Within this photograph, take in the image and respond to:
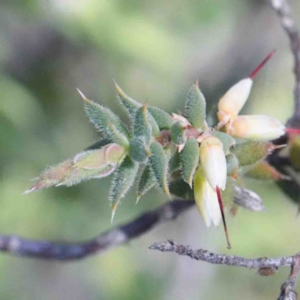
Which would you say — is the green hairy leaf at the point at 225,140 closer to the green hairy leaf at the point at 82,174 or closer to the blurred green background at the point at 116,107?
the green hairy leaf at the point at 82,174

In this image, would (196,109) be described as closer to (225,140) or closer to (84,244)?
(225,140)

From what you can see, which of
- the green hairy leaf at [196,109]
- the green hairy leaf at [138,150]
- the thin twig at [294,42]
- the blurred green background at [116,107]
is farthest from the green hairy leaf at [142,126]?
the blurred green background at [116,107]

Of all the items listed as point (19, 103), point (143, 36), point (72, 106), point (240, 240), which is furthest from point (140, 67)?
point (240, 240)

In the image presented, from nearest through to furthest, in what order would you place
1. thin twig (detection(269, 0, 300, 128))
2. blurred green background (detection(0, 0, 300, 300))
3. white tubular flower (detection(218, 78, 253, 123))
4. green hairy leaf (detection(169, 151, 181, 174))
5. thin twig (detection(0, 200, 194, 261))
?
green hairy leaf (detection(169, 151, 181, 174))
white tubular flower (detection(218, 78, 253, 123))
thin twig (detection(269, 0, 300, 128))
thin twig (detection(0, 200, 194, 261))
blurred green background (detection(0, 0, 300, 300))

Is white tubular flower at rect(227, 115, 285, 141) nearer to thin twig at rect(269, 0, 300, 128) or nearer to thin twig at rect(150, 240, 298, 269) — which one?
thin twig at rect(150, 240, 298, 269)

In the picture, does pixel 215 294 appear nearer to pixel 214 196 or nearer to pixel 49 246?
pixel 49 246

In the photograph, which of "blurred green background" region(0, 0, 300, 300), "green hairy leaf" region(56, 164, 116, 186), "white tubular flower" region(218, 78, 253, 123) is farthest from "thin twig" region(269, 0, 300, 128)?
"blurred green background" region(0, 0, 300, 300)

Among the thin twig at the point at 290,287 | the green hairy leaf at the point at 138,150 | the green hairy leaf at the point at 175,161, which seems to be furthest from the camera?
the green hairy leaf at the point at 175,161
